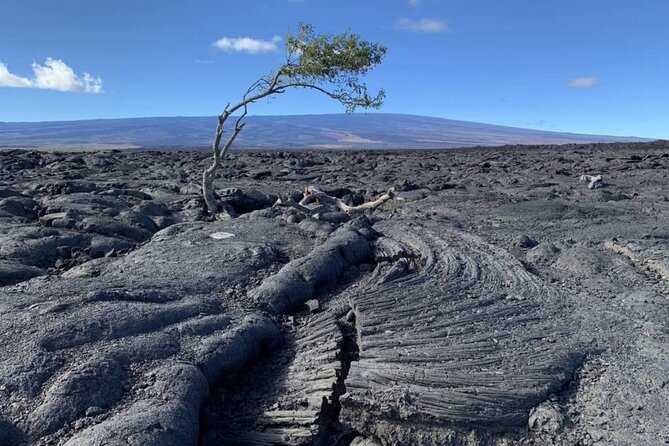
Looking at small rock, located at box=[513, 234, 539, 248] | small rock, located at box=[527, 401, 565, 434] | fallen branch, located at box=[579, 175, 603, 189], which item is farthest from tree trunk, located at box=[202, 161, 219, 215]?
fallen branch, located at box=[579, 175, 603, 189]

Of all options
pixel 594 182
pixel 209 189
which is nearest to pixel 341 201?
pixel 209 189

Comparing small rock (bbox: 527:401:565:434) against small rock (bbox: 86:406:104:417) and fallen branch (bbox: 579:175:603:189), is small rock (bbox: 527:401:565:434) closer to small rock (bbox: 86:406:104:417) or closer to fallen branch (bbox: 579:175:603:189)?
small rock (bbox: 86:406:104:417)

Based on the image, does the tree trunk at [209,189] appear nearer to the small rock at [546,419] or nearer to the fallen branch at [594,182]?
the small rock at [546,419]

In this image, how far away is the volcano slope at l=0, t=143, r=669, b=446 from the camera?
604 centimetres

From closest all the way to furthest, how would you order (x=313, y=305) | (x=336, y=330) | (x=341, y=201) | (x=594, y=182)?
(x=336, y=330), (x=313, y=305), (x=341, y=201), (x=594, y=182)

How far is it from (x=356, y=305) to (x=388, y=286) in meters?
0.93

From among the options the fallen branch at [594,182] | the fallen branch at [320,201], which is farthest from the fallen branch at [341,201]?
the fallen branch at [594,182]

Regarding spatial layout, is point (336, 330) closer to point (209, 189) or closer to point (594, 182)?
point (209, 189)

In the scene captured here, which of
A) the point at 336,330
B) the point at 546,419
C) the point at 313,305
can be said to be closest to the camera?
the point at 546,419

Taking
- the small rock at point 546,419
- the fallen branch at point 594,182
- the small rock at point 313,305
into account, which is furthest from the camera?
the fallen branch at point 594,182

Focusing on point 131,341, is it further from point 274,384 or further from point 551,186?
point 551,186

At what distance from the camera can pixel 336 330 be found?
27.0ft

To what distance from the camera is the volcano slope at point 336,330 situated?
6.04 meters

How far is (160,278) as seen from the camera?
32.7 feet
